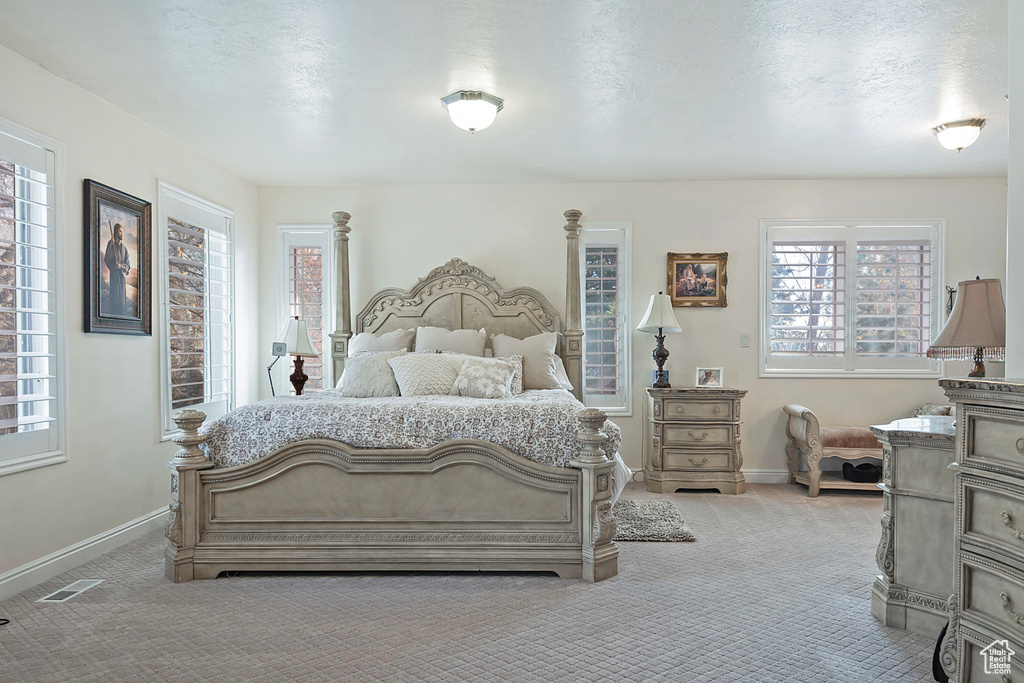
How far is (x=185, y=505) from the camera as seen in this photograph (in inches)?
120

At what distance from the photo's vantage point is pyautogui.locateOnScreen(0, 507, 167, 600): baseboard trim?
292 cm

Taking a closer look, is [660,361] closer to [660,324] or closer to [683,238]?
[660,324]

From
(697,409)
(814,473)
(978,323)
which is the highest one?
(978,323)

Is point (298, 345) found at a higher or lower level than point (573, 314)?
lower

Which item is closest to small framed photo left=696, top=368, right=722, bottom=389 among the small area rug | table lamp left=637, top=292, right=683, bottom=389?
table lamp left=637, top=292, right=683, bottom=389

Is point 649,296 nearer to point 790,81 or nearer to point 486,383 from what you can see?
point 486,383

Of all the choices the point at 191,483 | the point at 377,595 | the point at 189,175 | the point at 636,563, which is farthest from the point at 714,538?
the point at 189,175

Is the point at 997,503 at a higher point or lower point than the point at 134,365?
lower

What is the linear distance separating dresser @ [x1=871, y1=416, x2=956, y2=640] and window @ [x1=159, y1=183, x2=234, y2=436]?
13.4ft

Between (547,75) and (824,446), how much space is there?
350 centimetres

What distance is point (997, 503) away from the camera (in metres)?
1.79

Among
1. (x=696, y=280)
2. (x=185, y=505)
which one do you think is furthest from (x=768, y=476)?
(x=185, y=505)

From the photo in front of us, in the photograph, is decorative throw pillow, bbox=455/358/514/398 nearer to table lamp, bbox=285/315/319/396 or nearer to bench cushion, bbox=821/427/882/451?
table lamp, bbox=285/315/319/396

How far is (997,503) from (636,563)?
1.82 metres
